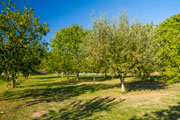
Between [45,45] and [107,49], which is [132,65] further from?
[45,45]

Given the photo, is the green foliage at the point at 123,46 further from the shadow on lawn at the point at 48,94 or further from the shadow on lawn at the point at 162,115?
the shadow on lawn at the point at 162,115

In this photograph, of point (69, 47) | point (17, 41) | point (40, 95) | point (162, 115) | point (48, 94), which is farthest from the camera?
point (69, 47)

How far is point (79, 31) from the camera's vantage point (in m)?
40.1

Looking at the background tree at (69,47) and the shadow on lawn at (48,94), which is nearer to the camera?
the shadow on lawn at (48,94)

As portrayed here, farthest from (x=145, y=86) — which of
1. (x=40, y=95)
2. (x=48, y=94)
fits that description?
(x=40, y=95)

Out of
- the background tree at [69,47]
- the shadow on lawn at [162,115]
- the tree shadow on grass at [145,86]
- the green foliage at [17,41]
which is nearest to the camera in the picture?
the shadow on lawn at [162,115]

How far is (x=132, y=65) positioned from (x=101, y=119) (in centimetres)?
1022

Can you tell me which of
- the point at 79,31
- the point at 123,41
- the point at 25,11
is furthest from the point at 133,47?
the point at 79,31

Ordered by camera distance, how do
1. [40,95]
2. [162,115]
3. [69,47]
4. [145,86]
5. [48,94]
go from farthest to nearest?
[69,47] → [145,86] → [48,94] → [40,95] → [162,115]

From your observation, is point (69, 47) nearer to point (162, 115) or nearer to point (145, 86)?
point (145, 86)

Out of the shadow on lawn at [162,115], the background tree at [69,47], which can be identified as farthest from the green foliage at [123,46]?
the background tree at [69,47]

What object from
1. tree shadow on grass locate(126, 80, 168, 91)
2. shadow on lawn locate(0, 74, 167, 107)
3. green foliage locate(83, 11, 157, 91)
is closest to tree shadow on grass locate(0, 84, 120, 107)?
shadow on lawn locate(0, 74, 167, 107)

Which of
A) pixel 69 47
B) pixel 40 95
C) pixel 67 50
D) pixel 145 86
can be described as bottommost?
pixel 40 95

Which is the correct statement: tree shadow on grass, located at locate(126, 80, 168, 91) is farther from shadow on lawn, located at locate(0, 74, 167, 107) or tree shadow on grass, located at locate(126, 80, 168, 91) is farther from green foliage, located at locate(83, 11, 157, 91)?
green foliage, located at locate(83, 11, 157, 91)
